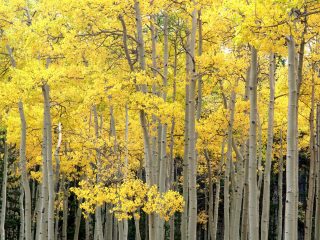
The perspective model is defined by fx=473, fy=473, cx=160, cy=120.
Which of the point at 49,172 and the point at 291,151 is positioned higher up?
the point at 291,151

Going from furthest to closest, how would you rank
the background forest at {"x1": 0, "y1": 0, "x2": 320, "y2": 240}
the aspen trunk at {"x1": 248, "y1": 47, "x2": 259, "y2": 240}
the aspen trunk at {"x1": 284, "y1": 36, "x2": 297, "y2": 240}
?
the background forest at {"x1": 0, "y1": 0, "x2": 320, "y2": 240}, the aspen trunk at {"x1": 248, "y1": 47, "x2": 259, "y2": 240}, the aspen trunk at {"x1": 284, "y1": 36, "x2": 297, "y2": 240}

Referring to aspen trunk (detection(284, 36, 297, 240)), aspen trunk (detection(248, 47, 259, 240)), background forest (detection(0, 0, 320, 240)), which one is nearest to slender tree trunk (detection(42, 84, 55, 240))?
background forest (detection(0, 0, 320, 240))

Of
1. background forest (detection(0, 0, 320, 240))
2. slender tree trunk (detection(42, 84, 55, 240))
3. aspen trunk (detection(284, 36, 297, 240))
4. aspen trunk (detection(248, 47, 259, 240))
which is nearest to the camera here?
aspen trunk (detection(284, 36, 297, 240))

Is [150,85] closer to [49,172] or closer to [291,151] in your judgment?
[49,172]

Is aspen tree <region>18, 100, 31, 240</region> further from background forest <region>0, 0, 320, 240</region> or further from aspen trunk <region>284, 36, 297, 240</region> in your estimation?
aspen trunk <region>284, 36, 297, 240</region>

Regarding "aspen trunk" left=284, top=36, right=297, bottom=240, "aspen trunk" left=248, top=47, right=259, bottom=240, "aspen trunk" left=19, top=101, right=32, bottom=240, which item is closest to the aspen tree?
"aspen trunk" left=19, top=101, right=32, bottom=240

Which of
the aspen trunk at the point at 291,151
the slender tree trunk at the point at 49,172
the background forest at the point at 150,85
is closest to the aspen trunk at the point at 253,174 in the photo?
the background forest at the point at 150,85

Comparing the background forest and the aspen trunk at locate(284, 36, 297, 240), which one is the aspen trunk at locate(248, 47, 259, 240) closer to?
the background forest

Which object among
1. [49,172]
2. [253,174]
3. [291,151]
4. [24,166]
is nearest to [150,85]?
[49,172]

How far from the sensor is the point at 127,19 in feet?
40.1

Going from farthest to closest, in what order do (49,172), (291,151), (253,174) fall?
1. (49,172)
2. (253,174)
3. (291,151)

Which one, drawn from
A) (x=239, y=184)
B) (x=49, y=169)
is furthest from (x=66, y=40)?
(x=239, y=184)

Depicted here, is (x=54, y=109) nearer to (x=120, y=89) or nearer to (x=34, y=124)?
(x=34, y=124)

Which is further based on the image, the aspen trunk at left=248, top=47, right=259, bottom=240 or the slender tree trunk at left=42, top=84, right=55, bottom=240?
the slender tree trunk at left=42, top=84, right=55, bottom=240
